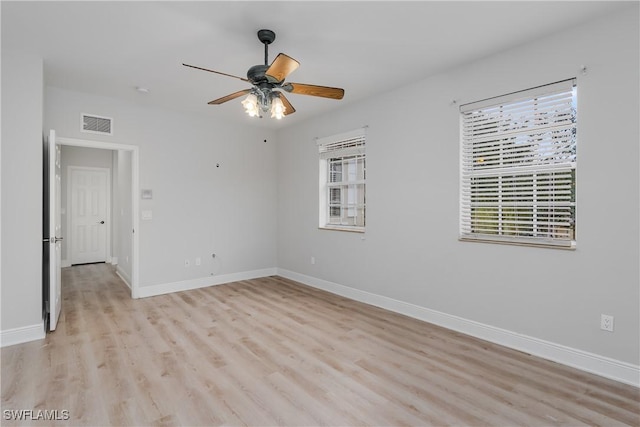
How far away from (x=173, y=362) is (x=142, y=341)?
64 cm

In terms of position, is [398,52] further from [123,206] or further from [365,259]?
[123,206]

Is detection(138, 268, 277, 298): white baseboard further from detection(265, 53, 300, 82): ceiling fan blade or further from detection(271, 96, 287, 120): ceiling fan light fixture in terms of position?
detection(265, 53, 300, 82): ceiling fan blade

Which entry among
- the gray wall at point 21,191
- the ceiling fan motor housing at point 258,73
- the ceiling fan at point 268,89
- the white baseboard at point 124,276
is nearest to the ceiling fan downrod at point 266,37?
the ceiling fan at point 268,89

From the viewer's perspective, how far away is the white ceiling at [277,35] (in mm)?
2432

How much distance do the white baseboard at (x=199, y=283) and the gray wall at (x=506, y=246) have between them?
1421mm

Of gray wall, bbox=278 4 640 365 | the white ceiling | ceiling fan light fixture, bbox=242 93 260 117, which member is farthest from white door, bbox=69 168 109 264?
ceiling fan light fixture, bbox=242 93 260 117

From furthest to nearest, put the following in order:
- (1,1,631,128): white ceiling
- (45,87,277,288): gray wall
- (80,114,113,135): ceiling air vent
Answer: (45,87,277,288): gray wall < (80,114,113,135): ceiling air vent < (1,1,631,128): white ceiling

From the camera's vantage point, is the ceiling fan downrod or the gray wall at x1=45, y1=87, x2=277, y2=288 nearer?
the ceiling fan downrod

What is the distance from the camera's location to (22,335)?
3129 mm

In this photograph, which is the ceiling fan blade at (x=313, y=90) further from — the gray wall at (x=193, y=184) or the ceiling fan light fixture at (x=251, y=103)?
the gray wall at (x=193, y=184)

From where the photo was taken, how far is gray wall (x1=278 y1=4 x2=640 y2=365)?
8.06 ft

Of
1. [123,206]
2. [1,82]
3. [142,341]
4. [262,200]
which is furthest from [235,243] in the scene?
[1,82]

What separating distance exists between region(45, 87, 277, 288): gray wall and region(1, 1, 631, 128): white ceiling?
73 cm

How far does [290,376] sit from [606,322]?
2434 millimetres
